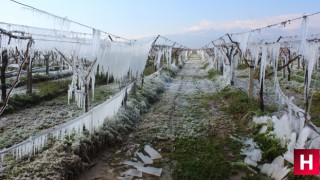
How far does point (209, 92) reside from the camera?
20.9m

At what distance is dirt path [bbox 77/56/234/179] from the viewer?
8328mm

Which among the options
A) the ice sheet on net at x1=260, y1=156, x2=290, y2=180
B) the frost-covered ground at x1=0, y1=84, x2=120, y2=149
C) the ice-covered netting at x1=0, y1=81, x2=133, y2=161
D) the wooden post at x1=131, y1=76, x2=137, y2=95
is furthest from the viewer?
the wooden post at x1=131, y1=76, x2=137, y2=95

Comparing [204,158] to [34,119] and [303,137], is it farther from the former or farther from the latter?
[34,119]

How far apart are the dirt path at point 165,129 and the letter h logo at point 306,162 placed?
2.99m

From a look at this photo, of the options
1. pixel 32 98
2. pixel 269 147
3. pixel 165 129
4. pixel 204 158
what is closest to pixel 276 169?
pixel 269 147

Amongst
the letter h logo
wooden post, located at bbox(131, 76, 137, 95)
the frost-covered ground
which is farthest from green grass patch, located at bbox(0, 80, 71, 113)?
the letter h logo

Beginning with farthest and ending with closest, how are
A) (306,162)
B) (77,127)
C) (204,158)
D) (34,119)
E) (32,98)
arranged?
(32,98) → (34,119) → (204,158) → (77,127) → (306,162)

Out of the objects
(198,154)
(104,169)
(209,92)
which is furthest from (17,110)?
(209,92)

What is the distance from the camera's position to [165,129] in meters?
11.7

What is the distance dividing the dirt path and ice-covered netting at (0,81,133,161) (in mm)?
969

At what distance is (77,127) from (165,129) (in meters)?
4.19

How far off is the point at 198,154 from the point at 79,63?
16.7 feet

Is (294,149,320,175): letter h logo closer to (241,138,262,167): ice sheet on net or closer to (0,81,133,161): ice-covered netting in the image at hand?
(241,138,262,167): ice sheet on net

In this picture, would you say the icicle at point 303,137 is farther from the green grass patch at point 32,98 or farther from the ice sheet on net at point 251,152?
the green grass patch at point 32,98
